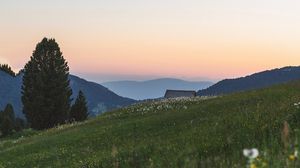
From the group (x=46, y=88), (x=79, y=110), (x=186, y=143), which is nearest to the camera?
(x=186, y=143)

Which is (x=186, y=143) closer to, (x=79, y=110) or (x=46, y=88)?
(x=46, y=88)

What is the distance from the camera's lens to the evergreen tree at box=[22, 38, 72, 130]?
8388cm

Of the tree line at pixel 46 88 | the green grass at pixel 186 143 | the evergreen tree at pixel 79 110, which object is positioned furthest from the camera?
the evergreen tree at pixel 79 110

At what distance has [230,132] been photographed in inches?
624

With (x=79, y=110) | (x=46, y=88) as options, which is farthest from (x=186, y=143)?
(x=79, y=110)

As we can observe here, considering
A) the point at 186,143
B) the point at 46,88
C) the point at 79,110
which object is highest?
the point at 46,88

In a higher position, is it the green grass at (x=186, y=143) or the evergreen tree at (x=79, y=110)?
the evergreen tree at (x=79, y=110)

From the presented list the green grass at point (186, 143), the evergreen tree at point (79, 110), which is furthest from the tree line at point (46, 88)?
the green grass at point (186, 143)

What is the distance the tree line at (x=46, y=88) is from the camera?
83.9 m

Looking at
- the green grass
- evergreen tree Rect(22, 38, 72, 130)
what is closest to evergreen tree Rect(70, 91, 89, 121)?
evergreen tree Rect(22, 38, 72, 130)

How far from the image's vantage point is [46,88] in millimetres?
84750

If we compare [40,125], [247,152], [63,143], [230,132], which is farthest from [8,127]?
[247,152]

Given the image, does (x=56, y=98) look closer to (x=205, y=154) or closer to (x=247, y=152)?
(x=205, y=154)

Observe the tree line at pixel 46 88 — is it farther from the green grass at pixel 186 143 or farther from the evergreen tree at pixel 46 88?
the green grass at pixel 186 143
